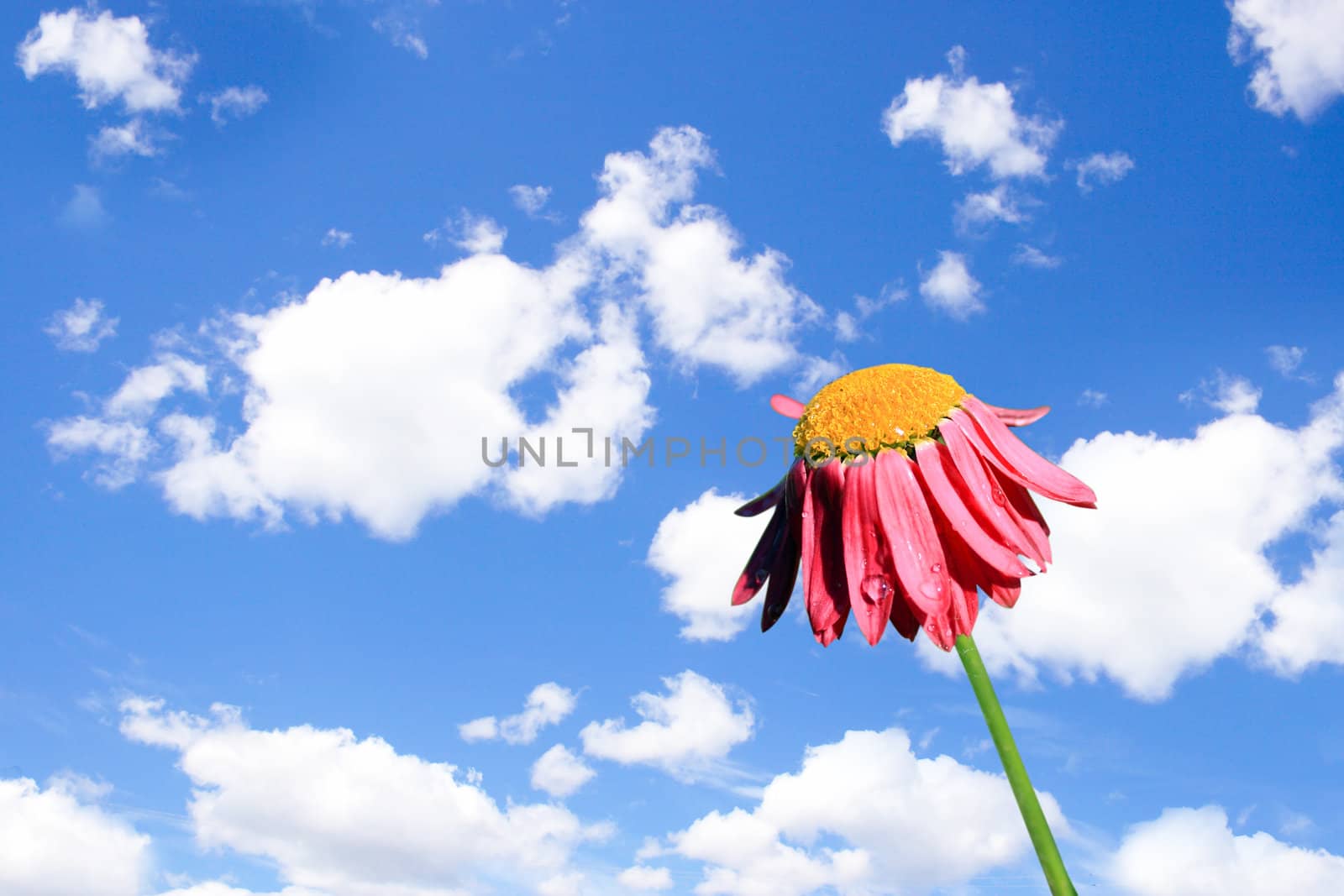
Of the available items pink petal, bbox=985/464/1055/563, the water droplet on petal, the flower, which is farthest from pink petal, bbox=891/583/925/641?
pink petal, bbox=985/464/1055/563

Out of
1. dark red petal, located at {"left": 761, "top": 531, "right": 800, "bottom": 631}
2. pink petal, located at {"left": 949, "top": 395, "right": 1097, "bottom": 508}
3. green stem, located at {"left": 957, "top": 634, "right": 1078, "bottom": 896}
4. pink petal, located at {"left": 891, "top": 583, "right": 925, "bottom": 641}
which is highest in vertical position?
pink petal, located at {"left": 949, "top": 395, "right": 1097, "bottom": 508}

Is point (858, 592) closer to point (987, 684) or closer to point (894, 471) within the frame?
point (894, 471)

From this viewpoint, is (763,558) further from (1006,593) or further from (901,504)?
(1006,593)

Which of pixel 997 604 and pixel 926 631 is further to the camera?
pixel 997 604

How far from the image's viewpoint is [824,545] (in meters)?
3.08

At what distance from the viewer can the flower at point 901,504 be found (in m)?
2.84

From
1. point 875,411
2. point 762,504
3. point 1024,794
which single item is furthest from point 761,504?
point 1024,794

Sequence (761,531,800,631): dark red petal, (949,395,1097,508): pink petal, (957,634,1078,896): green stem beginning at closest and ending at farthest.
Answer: (957,634,1078,896): green stem → (949,395,1097,508): pink petal → (761,531,800,631): dark red petal

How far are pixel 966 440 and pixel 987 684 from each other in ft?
3.06

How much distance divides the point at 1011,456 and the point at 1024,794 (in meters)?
1.17

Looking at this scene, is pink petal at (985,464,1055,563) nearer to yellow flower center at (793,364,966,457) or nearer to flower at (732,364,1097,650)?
flower at (732,364,1097,650)

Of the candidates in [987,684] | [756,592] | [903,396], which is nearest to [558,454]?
[756,592]

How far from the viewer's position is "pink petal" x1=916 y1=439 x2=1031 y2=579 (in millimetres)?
2678

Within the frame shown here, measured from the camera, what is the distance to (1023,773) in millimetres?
2170
